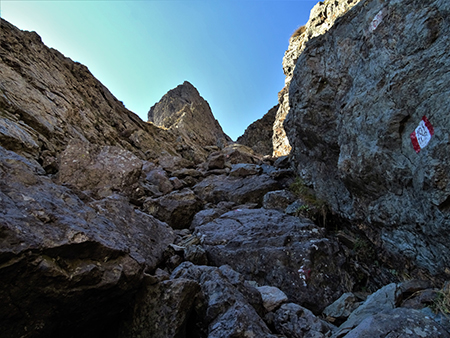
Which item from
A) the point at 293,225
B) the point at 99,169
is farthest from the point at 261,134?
the point at 293,225

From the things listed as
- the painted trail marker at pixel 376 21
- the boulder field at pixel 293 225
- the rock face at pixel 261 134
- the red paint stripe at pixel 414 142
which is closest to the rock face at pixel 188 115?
the rock face at pixel 261 134

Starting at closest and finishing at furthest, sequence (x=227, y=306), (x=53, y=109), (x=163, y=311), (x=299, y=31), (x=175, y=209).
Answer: (x=163, y=311) < (x=227, y=306) < (x=175, y=209) < (x=53, y=109) < (x=299, y=31)

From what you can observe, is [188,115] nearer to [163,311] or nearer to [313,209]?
[313,209]

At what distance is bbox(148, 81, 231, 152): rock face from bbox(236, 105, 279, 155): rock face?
5.61 meters

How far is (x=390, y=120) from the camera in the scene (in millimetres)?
5414

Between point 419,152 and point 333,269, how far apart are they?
3.59 metres

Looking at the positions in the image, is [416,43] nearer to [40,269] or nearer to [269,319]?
[269,319]

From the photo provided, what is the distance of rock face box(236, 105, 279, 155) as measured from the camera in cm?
3873

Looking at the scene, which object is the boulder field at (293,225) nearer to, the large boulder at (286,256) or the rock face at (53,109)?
the large boulder at (286,256)

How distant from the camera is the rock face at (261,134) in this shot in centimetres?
3873

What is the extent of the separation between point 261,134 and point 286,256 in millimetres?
34234

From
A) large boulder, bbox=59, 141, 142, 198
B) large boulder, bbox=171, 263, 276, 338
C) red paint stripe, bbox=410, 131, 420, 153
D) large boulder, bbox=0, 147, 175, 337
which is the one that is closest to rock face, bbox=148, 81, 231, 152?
large boulder, bbox=59, 141, 142, 198

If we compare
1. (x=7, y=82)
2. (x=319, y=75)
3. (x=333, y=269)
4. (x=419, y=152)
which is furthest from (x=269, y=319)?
(x=7, y=82)

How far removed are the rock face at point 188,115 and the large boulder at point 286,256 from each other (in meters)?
26.2
